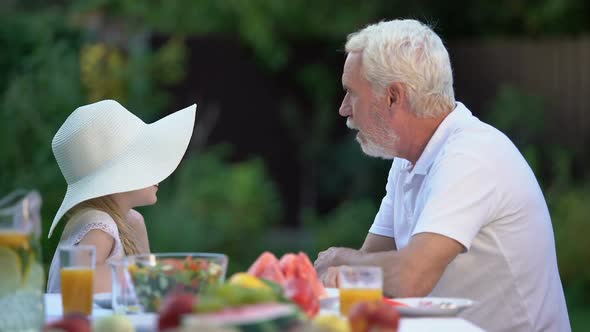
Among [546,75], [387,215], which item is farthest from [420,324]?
[546,75]

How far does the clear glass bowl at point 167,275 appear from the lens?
8.68ft

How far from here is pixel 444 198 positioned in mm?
3416

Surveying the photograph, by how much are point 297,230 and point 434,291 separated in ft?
25.3

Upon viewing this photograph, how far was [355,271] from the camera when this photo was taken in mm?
2732

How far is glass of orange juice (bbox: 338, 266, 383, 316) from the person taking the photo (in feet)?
8.89

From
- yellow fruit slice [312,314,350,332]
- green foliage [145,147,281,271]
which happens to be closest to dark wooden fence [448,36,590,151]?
green foliage [145,147,281,271]

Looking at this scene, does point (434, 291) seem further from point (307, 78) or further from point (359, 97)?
point (307, 78)

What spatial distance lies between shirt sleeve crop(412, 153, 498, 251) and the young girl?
2.62ft

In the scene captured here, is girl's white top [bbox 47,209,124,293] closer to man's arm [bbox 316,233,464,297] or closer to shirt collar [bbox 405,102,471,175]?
man's arm [bbox 316,233,464,297]

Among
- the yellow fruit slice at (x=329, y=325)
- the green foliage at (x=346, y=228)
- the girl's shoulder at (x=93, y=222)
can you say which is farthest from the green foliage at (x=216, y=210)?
the yellow fruit slice at (x=329, y=325)

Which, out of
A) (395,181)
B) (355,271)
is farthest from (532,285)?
(355,271)

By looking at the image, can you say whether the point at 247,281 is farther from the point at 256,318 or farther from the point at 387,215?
the point at 387,215

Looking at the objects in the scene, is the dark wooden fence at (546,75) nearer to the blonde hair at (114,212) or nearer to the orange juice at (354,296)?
the blonde hair at (114,212)

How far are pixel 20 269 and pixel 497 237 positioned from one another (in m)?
1.59
